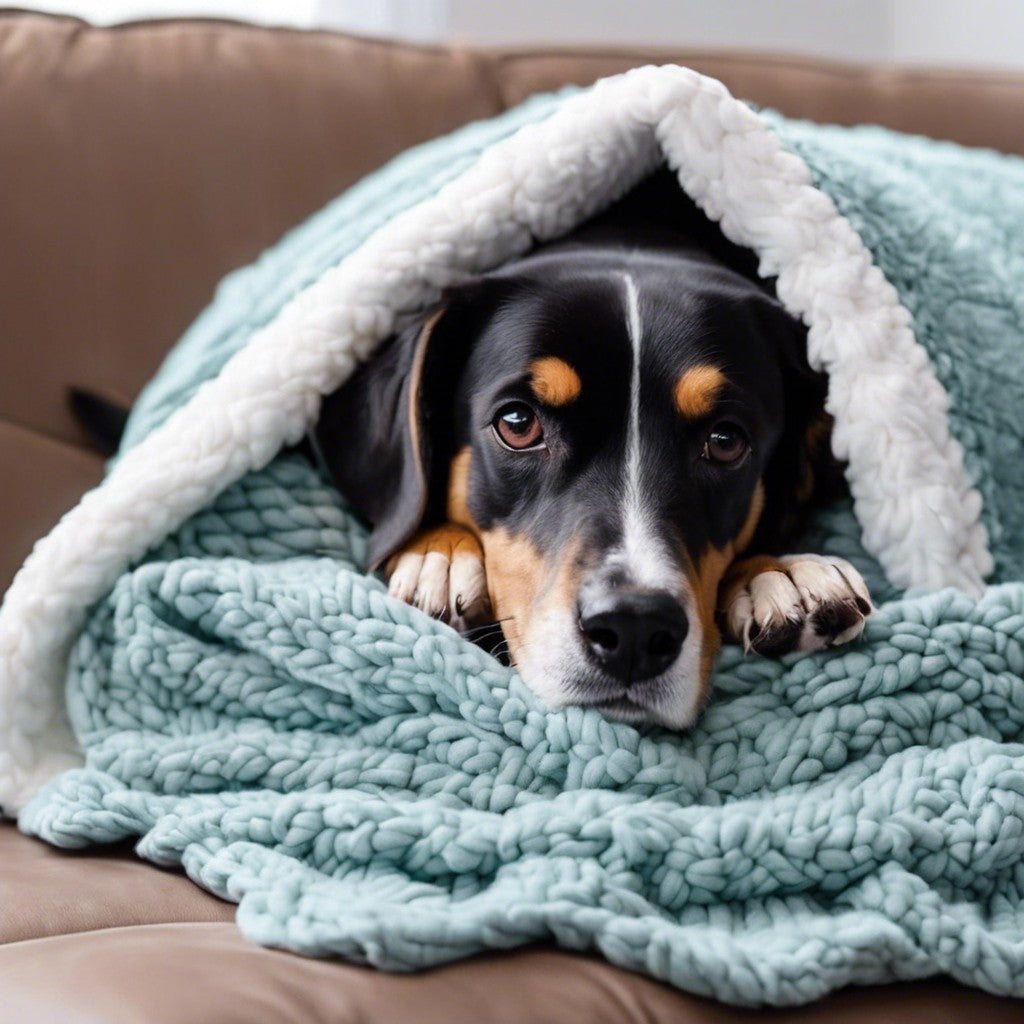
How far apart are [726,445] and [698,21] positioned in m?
2.47

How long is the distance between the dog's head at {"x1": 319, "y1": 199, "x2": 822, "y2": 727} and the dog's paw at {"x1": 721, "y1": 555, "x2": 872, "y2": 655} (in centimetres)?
4

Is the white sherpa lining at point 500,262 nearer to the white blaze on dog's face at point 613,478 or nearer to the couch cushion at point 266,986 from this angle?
the white blaze on dog's face at point 613,478

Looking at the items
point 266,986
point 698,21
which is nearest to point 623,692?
point 266,986

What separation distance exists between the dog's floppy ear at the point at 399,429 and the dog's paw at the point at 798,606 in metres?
0.40

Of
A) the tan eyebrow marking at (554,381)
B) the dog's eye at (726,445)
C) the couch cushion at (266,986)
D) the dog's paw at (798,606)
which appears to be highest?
the tan eyebrow marking at (554,381)

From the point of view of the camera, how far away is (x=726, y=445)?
5.29 feet

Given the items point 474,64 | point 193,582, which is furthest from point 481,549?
point 474,64

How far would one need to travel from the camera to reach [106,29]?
7.20 ft

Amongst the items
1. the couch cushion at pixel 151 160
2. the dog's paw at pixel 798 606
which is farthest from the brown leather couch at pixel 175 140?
the dog's paw at pixel 798 606

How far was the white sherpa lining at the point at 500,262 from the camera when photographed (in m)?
1.56

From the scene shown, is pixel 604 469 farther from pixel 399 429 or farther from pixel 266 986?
pixel 266 986

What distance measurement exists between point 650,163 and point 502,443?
0.51 meters

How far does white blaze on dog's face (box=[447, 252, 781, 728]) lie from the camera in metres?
1.38

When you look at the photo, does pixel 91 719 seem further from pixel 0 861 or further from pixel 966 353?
pixel 966 353
